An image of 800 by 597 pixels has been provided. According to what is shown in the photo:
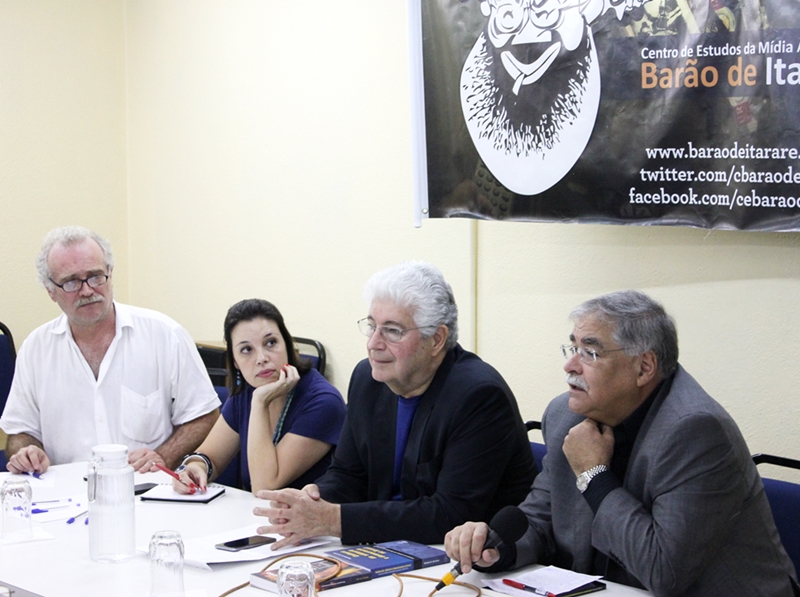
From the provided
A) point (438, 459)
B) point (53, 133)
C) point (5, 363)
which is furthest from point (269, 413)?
point (53, 133)

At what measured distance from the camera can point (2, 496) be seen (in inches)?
94.6

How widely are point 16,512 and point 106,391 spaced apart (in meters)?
1.04

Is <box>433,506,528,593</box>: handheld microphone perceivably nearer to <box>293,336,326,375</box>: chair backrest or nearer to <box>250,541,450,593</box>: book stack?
<box>250,541,450,593</box>: book stack

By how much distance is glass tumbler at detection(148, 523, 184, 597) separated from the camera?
1840 mm

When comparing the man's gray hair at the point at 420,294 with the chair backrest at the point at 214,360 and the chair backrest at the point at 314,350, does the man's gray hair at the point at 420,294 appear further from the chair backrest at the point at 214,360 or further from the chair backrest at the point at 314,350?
the chair backrest at the point at 214,360

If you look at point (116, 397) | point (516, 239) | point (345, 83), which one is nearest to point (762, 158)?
point (516, 239)

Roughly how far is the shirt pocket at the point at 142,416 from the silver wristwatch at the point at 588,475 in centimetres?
180

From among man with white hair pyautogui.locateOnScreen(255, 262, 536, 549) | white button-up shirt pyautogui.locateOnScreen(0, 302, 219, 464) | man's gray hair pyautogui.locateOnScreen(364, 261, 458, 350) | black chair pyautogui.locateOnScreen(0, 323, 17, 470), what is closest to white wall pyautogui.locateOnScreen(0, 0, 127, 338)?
black chair pyautogui.locateOnScreen(0, 323, 17, 470)

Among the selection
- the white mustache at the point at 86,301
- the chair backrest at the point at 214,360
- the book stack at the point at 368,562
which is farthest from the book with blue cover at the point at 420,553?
the chair backrest at the point at 214,360

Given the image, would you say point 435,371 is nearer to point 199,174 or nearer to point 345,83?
point 345,83

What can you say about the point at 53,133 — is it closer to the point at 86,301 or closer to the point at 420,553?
the point at 86,301

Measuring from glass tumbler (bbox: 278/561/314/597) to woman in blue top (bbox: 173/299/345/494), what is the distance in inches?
43.2

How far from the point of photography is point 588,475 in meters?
2.12

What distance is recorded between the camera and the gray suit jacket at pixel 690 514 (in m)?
1.92
